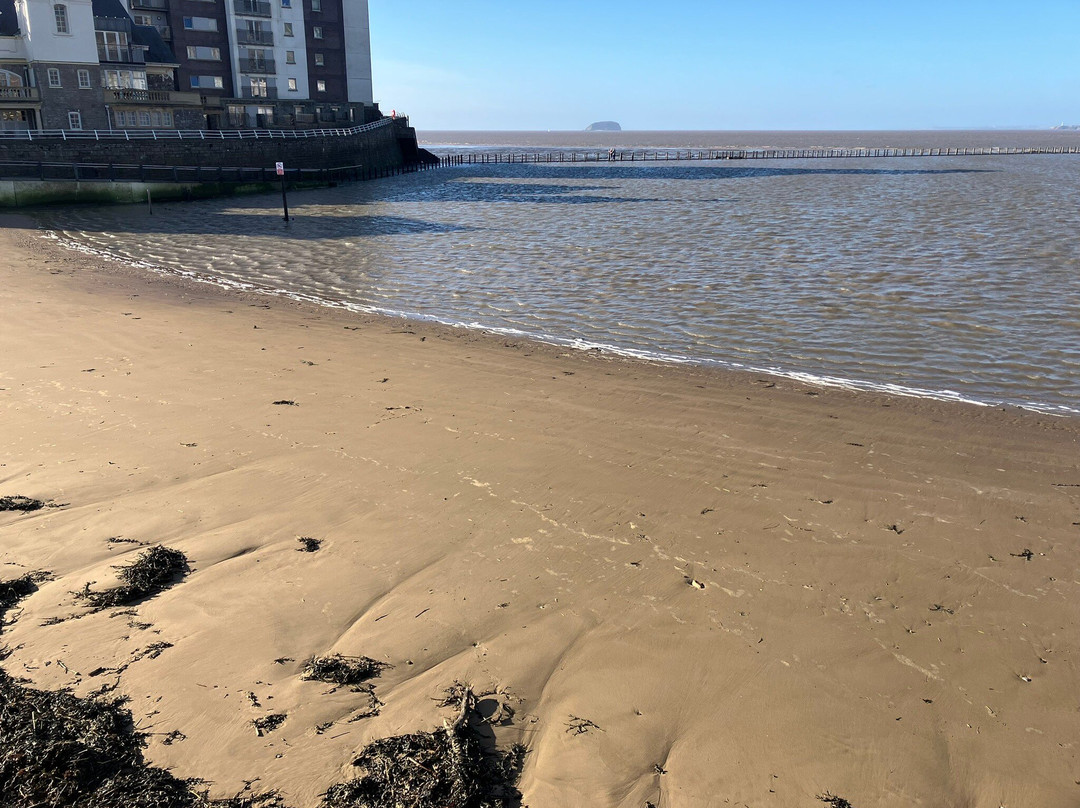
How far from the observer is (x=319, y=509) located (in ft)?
24.1

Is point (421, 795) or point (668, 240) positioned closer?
point (421, 795)

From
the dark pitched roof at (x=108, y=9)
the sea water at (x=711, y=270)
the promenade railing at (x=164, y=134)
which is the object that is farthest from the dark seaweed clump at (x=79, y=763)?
the dark pitched roof at (x=108, y=9)

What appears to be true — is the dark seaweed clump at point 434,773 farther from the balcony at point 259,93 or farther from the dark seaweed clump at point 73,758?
the balcony at point 259,93

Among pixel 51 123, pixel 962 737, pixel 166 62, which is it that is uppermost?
pixel 166 62

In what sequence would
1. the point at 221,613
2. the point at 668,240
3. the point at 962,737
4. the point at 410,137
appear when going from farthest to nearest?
the point at 410,137, the point at 668,240, the point at 221,613, the point at 962,737

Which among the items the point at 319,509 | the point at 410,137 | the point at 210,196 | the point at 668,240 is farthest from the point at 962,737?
the point at 410,137

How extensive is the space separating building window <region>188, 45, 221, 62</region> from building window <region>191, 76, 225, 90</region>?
1.62 metres

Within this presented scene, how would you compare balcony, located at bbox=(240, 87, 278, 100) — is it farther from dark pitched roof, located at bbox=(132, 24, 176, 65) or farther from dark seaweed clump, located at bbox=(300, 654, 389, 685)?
dark seaweed clump, located at bbox=(300, 654, 389, 685)

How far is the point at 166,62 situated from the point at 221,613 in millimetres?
74053

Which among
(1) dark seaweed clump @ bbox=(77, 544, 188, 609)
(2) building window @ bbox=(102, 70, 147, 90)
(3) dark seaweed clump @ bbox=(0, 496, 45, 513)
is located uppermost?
(2) building window @ bbox=(102, 70, 147, 90)

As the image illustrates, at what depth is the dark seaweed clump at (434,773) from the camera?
158 inches

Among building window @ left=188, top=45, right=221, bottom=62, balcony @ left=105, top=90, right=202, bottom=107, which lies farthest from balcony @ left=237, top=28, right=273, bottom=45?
balcony @ left=105, top=90, right=202, bottom=107

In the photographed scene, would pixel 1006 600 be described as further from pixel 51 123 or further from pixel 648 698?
pixel 51 123

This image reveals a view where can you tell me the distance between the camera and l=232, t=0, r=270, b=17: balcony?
71625mm
